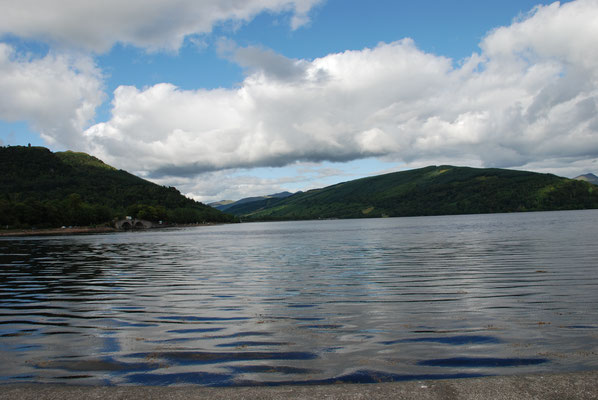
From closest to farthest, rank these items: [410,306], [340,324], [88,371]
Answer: [88,371] → [340,324] → [410,306]

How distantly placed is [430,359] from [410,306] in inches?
349

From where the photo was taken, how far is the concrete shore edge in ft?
28.0

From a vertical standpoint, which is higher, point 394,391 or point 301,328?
point 394,391

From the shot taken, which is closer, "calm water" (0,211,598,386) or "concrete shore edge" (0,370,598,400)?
"concrete shore edge" (0,370,598,400)

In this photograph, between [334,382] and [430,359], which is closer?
A: [334,382]

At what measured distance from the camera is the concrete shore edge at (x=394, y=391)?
8.54 m

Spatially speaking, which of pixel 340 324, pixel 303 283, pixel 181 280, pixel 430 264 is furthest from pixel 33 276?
pixel 430 264

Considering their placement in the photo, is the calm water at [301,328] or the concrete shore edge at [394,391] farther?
the calm water at [301,328]

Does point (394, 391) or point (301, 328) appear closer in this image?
point (394, 391)

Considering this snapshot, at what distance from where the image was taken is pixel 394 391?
885cm

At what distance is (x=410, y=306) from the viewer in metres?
21.0

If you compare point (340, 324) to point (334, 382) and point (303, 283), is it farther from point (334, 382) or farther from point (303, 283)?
point (303, 283)

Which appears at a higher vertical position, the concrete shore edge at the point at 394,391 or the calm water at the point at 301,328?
the concrete shore edge at the point at 394,391

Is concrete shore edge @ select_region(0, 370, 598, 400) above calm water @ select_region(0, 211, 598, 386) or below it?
above
